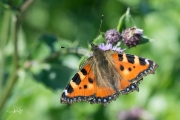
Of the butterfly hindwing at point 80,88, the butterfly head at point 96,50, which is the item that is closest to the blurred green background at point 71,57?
the butterfly head at point 96,50

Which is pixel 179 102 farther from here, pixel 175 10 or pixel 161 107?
pixel 175 10

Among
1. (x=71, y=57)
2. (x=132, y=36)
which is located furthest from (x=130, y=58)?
(x=71, y=57)

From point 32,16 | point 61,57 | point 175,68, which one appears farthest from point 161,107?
point 32,16

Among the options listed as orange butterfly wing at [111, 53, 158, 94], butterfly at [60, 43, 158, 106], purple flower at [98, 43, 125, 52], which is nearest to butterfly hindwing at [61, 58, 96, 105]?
butterfly at [60, 43, 158, 106]

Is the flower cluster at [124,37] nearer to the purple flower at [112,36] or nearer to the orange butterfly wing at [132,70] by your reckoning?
the purple flower at [112,36]

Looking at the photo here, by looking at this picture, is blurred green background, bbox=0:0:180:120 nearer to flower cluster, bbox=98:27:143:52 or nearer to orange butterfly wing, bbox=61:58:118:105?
flower cluster, bbox=98:27:143:52

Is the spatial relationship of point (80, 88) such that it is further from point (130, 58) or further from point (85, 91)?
point (130, 58)

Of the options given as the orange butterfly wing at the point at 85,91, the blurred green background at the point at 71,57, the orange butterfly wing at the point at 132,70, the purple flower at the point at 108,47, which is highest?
the blurred green background at the point at 71,57
